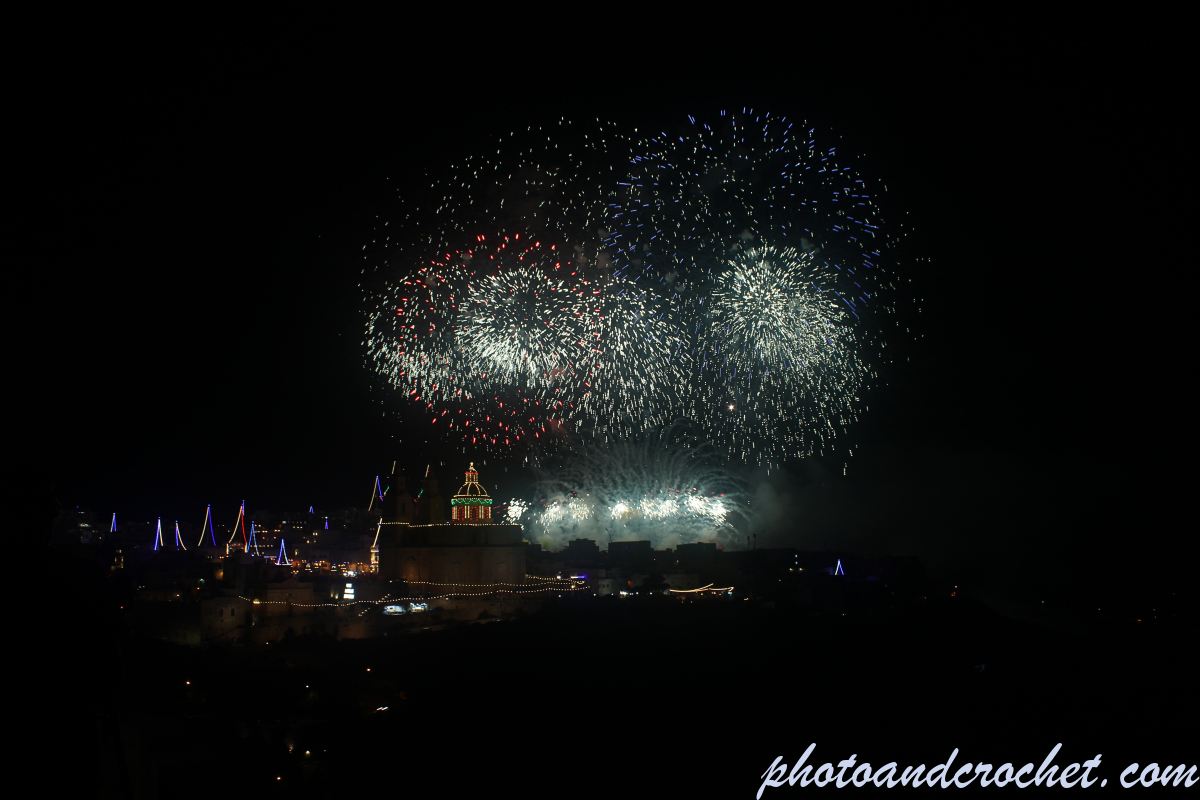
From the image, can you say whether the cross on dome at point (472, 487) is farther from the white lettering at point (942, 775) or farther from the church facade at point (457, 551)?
the white lettering at point (942, 775)

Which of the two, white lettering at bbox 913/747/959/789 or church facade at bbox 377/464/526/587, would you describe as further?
church facade at bbox 377/464/526/587

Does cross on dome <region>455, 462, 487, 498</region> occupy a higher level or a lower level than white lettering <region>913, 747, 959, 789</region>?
higher

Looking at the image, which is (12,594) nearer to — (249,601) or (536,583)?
(249,601)

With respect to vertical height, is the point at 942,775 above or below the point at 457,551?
below

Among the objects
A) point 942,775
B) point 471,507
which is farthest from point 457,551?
point 942,775

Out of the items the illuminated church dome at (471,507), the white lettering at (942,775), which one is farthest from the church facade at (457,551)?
the white lettering at (942,775)

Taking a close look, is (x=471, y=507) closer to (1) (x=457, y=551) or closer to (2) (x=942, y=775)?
(1) (x=457, y=551)

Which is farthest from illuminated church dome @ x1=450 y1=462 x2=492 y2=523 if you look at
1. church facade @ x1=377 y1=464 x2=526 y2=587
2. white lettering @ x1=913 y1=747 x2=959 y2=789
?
white lettering @ x1=913 y1=747 x2=959 y2=789

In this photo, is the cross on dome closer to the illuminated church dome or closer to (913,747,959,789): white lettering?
the illuminated church dome
